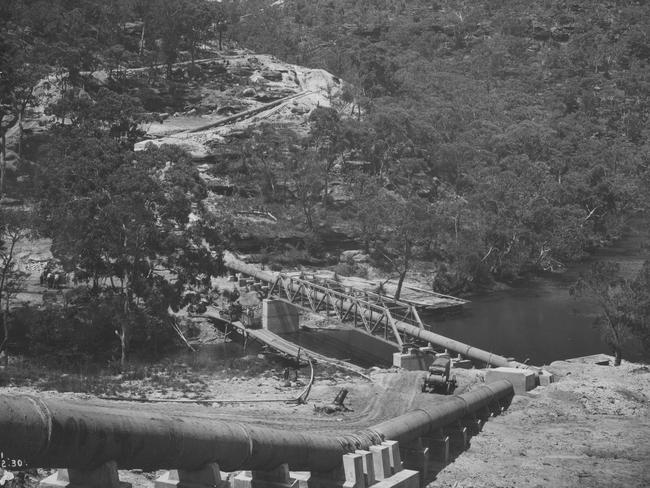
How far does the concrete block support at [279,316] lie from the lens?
191 ft

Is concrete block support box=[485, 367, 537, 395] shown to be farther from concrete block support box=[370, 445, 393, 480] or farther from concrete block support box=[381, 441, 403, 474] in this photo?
concrete block support box=[370, 445, 393, 480]

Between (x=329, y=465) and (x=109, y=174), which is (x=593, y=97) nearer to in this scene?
(x=109, y=174)

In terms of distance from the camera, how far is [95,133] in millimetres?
63531

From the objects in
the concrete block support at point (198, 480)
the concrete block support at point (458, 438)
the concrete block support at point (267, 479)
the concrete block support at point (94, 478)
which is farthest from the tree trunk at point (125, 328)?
the concrete block support at point (94, 478)

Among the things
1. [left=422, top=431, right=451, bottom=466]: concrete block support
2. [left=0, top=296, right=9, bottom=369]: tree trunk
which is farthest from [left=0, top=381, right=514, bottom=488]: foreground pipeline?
[left=0, top=296, right=9, bottom=369]: tree trunk

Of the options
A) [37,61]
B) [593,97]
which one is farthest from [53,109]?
[593,97]

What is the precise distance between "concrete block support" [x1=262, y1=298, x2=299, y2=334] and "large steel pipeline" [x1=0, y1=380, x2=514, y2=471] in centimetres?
3753

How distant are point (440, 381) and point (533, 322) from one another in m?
32.4

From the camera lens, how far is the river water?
57406mm

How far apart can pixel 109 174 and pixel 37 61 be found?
36721 mm

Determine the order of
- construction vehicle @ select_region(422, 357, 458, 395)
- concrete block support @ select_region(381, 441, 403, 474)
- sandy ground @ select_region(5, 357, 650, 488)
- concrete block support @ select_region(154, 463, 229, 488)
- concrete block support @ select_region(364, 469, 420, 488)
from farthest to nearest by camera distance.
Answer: construction vehicle @ select_region(422, 357, 458, 395) < sandy ground @ select_region(5, 357, 650, 488) < concrete block support @ select_region(381, 441, 403, 474) < concrete block support @ select_region(364, 469, 420, 488) < concrete block support @ select_region(154, 463, 229, 488)

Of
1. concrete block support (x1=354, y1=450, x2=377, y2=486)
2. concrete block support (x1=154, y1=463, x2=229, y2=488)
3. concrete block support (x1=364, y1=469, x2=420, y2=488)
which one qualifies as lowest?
concrete block support (x1=364, y1=469, x2=420, y2=488)

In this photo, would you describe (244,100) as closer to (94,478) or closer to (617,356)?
(617,356)

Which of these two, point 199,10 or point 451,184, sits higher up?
point 199,10
